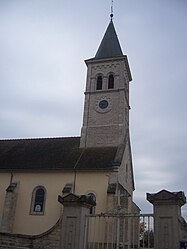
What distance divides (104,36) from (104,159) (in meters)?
16.6

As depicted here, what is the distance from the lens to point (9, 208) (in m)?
21.2

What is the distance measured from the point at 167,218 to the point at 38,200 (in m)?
16.2

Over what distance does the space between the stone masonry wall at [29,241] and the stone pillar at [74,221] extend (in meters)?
1.37

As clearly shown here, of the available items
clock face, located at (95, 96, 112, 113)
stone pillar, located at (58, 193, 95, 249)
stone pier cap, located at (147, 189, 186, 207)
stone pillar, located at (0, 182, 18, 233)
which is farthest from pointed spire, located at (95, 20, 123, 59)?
stone pier cap, located at (147, 189, 186, 207)

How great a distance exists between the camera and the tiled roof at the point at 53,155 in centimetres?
2192

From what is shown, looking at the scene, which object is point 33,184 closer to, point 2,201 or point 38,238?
point 2,201

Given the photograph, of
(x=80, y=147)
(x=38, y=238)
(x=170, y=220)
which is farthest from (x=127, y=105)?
(x=170, y=220)

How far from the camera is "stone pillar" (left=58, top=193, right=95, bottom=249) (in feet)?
25.4

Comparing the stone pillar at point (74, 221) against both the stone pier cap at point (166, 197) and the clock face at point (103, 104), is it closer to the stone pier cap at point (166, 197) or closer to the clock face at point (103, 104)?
the stone pier cap at point (166, 197)

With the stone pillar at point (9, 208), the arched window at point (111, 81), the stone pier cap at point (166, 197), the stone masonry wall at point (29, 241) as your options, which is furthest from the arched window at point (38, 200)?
the stone pier cap at point (166, 197)

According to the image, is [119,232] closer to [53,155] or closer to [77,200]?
[77,200]

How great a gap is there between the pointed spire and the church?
30cm

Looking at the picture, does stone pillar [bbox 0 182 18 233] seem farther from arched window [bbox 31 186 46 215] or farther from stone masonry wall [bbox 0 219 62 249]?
Result: stone masonry wall [bbox 0 219 62 249]

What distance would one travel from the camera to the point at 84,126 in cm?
2597
